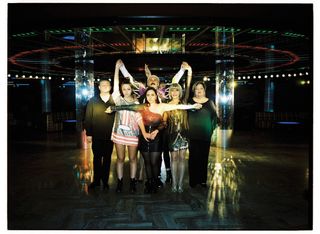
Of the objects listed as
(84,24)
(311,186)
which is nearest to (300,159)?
(311,186)

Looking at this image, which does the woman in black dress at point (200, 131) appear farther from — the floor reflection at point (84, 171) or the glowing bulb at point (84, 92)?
the glowing bulb at point (84, 92)

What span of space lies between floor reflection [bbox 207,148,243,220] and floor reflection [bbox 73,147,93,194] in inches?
71.8

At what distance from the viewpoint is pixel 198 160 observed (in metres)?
4.47

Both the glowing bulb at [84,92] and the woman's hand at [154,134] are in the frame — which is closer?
the woman's hand at [154,134]

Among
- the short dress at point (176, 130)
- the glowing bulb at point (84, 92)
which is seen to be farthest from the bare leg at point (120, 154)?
the glowing bulb at point (84, 92)

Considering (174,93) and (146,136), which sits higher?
(174,93)

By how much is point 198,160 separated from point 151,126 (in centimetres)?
95

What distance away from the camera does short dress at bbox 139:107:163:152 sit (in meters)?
4.06

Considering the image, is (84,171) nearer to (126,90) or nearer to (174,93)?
(126,90)

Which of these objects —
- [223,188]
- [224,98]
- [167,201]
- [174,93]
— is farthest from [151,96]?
[224,98]

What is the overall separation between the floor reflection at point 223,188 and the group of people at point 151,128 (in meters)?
0.36

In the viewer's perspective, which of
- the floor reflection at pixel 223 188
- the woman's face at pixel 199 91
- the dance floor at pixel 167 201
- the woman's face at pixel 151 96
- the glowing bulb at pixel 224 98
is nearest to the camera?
the dance floor at pixel 167 201

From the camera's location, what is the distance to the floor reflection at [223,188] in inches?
140
